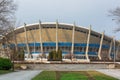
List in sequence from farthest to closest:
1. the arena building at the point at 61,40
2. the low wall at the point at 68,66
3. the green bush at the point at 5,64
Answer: the arena building at the point at 61,40
the low wall at the point at 68,66
the green bush at the point at 5,64

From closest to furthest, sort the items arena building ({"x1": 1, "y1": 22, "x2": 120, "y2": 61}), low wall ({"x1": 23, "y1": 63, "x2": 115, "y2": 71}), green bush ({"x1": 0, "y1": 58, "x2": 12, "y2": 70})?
1. green bush ({"x1": 0, "y1": 58, "x2": 12, "y2": 70})
2. low wall ({"x1": 23, "y1": 63, "x2": 115, "y2": 71})
3. arena building ({"x1": 1, "y1": 22, "x2": 120, "y2": 61})

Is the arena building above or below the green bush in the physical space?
above

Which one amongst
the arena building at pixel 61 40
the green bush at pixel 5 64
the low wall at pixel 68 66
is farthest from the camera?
the arena building at pixel 61 40

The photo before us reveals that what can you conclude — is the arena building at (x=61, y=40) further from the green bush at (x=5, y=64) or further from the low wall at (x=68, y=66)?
the green bush at (x=5, y=64)

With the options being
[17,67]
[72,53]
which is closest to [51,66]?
[17,67]

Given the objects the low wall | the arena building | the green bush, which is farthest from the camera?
the arena building

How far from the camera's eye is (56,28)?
14162 centimetres

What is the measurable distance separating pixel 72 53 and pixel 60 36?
30.4ft

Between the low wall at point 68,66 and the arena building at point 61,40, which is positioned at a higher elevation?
the arena building at point 61,40

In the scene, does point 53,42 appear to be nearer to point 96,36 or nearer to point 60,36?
point 60,36

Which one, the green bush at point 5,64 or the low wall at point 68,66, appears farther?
the low wall at point 68,66

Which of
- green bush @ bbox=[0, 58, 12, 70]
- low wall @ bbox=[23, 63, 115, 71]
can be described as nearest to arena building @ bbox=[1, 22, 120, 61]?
low wall @ bbox=[23, 63, 115, 71]

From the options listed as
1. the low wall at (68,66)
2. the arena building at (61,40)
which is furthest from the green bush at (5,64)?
the arena building at (61,40)

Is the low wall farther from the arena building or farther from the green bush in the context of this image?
the arena building
